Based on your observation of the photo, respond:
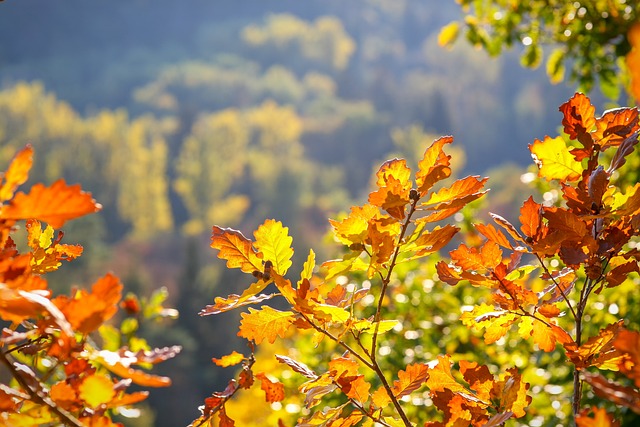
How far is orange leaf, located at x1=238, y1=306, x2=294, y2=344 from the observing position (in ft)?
2.62

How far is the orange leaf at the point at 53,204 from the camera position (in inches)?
21.0

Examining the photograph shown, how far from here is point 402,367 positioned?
6.82 feet

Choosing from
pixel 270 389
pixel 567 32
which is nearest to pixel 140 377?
pixel 270 389

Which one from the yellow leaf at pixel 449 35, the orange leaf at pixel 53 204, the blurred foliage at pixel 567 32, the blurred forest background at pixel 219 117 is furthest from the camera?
the blurred forest background at pixel 219 117

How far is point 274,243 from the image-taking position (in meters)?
0.79

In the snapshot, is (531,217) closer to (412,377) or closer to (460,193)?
(460,193)

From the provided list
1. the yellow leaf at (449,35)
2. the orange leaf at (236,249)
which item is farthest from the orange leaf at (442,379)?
the yellow leaf at (449,35)

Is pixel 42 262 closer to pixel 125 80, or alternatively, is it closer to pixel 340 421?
pixel 340 421

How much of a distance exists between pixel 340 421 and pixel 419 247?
0.24 m

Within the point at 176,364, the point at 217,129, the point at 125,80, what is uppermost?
the point at 125,80

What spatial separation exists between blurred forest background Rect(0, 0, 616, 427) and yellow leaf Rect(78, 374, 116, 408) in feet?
47.7

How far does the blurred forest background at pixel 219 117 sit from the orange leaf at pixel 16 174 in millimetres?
14600

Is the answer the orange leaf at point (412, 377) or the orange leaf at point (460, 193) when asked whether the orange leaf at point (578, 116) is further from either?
the orange leaf at point (412, 377)

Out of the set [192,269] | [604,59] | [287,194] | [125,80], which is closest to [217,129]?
[287,194]
